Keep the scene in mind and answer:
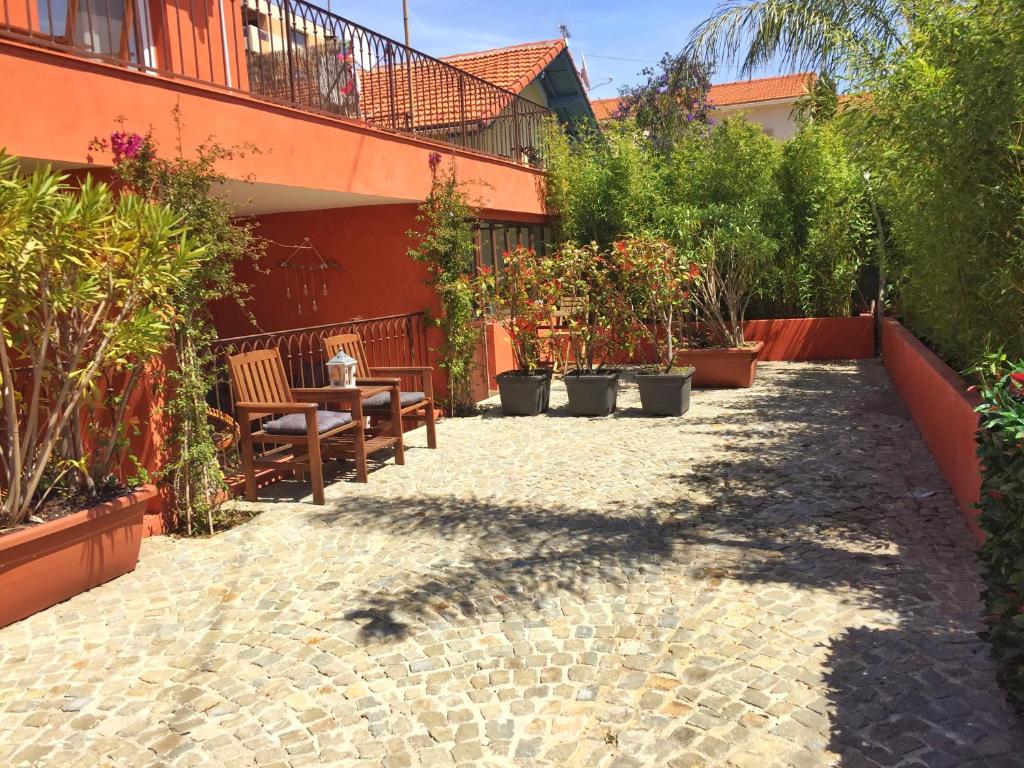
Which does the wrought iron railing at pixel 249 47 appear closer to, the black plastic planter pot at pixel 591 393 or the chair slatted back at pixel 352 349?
the chair slatted back at pixel 352 349

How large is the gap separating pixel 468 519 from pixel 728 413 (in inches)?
176

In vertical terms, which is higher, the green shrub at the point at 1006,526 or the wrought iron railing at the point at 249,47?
the wrought iron railing at the point at 249,47

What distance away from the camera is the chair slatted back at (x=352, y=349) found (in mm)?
7406

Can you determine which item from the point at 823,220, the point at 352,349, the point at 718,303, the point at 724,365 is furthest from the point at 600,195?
the point at 352,349

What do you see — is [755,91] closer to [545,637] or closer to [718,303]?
[718,303]

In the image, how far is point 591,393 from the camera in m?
9.03

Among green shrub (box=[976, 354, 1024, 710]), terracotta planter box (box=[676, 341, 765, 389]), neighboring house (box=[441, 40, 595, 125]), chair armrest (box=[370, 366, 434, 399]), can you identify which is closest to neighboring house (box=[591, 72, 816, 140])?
neighboring house (box=[441, 40, 595, 125])

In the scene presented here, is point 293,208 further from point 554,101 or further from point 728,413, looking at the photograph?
point 554,101

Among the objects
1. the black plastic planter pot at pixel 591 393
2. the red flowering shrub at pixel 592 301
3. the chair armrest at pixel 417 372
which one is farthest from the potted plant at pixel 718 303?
the chair armrest at pixel 417 372

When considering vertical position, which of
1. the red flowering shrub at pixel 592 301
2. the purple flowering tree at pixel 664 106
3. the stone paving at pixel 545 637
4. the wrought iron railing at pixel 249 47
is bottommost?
the stone paving at pixel 545 637

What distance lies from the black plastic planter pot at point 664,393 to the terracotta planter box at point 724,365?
1.72 metres

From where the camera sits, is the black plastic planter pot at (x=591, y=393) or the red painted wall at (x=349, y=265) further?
the red painted wall at (x=349, y=265)

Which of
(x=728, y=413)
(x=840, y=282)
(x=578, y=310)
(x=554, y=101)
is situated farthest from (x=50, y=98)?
(x=554, y=101)

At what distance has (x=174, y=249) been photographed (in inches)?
182
